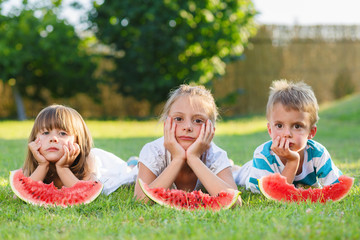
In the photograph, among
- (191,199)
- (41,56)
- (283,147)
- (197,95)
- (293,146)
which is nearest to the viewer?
(191,199)

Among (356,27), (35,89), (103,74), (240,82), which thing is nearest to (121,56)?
(103,74)

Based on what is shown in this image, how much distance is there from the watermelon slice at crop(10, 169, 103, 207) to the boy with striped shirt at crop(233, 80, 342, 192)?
1486 millimetres

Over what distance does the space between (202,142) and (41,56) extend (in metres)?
11.5

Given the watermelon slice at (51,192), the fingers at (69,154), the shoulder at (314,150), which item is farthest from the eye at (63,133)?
the shoulder at (314,150)

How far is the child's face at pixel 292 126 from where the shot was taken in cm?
371

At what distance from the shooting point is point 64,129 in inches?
154

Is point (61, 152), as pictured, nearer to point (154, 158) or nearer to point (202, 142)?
point (154, 158)

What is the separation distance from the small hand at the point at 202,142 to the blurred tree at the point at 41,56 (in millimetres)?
10873

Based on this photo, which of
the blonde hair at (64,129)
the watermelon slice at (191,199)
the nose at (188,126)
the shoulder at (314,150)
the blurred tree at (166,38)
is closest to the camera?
the watermelon slice at (191,199)

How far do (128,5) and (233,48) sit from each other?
400 centimetres

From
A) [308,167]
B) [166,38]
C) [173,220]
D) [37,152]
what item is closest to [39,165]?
[37,152]

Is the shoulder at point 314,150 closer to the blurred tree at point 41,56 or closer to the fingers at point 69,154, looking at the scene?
the fingers at point 69,154

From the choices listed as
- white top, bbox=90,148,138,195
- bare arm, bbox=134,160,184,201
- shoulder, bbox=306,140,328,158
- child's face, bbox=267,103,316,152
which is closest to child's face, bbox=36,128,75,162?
white top, bbox=90,148,138,195

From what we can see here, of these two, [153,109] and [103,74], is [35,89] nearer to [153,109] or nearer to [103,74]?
[103,74]
